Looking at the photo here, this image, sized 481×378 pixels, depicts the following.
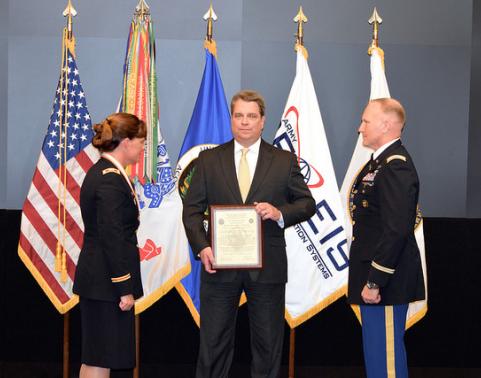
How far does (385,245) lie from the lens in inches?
112

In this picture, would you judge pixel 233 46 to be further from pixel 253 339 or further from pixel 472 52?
pixel 253 339

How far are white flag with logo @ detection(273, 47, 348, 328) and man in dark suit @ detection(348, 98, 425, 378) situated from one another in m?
0.98

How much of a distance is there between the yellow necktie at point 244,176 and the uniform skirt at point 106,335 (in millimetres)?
738

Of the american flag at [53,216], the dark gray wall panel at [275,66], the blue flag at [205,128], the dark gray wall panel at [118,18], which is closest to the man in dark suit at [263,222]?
the blue flag at [205,128]

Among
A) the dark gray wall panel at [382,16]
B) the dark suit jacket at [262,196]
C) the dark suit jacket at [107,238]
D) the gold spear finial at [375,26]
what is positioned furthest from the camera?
the dark gray wall panel at [382,16]

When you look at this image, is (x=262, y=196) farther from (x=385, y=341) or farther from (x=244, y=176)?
(x=385, y=341)

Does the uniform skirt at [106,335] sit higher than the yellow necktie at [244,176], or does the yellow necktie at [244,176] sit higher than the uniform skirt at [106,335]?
the yellow necktie at [244,176]

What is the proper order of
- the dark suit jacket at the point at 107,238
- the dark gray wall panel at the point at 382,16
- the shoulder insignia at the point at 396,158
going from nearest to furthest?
the dark suit jacket at the point at 107,238, the shoulder insignia at the point at 396,158, the dark gray wall panel at the point at 382,16

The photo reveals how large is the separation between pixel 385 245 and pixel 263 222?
1.80 feet

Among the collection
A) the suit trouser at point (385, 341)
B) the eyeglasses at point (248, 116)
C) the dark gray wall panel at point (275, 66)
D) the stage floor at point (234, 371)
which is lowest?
the stage floor at point (234, 371)

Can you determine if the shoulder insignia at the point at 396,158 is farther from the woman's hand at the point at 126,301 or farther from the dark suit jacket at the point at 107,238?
the woman's hand at the point at 126,301

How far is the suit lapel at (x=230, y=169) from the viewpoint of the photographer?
3068mm

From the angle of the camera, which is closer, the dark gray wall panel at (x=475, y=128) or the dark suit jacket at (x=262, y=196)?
the dark suit jacket at (x=262, y=196)

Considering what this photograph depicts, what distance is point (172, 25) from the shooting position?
4.58 meters
